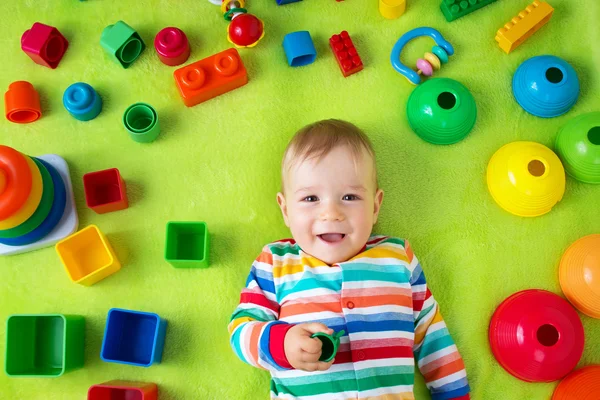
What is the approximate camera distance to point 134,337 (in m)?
1.29

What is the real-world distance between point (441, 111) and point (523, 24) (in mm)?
345

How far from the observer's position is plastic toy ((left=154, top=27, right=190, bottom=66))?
4.65 feet

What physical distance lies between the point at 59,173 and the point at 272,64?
1.96 ft

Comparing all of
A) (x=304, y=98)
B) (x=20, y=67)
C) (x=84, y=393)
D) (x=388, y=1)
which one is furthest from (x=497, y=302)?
(x=20, y=67)

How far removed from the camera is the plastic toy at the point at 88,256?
127 centimetres

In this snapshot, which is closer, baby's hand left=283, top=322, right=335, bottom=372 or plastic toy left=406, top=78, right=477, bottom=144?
baby's hand left=283, top=322, right=335, bottom=372

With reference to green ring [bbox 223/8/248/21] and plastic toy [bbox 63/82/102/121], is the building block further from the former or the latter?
plastic toy [bbox 63/82/102/121]

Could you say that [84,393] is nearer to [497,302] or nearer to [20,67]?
[20,67]

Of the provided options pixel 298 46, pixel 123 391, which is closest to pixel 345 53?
pixel 298 46

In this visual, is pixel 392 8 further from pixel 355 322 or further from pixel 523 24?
pixel 355 322

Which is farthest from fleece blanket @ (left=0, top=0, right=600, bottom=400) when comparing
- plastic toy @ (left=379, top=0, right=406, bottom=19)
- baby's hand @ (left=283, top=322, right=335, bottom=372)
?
baby's hand @ (left=283, top=322, right=335, bottom=372)

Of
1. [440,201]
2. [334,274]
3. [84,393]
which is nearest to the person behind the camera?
[334,274]

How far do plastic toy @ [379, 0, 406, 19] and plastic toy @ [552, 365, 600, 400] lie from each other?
98 cm

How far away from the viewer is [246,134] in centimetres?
143
